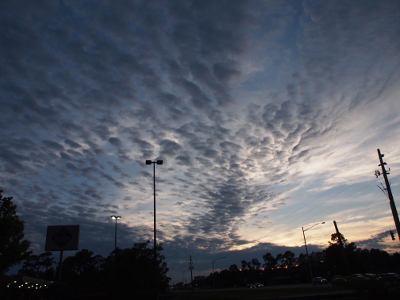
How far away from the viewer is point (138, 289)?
23891mm

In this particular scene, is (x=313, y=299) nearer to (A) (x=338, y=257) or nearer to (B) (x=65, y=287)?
(B) (x=65, y=287)

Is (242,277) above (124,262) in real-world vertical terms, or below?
below

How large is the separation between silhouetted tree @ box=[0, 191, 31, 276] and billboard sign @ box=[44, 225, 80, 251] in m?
34.8

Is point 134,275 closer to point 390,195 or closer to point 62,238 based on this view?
point 390,195

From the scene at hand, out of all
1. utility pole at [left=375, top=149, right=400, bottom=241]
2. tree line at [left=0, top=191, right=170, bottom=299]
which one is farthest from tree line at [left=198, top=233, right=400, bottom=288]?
tree line at [left=0, top=191, right=170, bottom=299]

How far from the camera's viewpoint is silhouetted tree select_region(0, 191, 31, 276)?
17.0 metres

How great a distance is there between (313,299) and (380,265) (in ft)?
498

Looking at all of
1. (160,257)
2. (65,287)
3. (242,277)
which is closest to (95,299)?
(65,287)

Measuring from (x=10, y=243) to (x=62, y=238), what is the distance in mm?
36714

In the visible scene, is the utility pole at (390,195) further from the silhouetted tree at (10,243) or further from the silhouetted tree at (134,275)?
the silhouetted tree at (10,243)

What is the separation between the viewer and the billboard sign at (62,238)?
50.0m

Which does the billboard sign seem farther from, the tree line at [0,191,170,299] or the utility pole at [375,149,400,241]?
the utility pole at [375,149,400,241]

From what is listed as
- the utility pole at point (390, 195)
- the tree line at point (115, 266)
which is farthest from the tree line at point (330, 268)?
the tree line at point (115, 266)

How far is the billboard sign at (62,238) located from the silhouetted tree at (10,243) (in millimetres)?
34759
